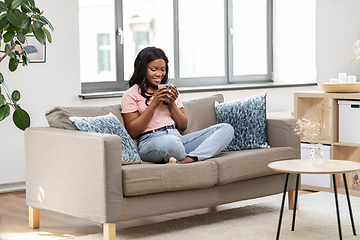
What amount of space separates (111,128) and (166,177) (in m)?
0.47

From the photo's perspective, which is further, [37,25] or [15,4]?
[37,25]

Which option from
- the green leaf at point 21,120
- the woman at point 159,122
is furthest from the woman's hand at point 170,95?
the green leaf at point 21,120

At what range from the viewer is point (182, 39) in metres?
5.83

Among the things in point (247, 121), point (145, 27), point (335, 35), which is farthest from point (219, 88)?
point (247, 121)

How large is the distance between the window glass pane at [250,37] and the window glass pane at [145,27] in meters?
0.89

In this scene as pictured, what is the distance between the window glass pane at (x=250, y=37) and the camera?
6.22 meters

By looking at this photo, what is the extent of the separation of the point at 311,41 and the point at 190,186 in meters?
3.68

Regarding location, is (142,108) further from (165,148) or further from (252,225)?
(252,225)

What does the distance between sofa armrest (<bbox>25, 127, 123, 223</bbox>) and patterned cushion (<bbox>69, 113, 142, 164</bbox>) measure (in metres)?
0.09

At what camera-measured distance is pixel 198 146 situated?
3.50 m

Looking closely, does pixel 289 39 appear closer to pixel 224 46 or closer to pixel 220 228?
pixel 224 46

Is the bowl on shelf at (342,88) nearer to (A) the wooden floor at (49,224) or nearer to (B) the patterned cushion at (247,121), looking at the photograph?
(B) the patterned cushion at (247,121)

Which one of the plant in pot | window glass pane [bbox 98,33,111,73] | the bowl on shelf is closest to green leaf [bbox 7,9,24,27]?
the plant in pot

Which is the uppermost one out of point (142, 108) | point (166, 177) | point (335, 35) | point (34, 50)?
point (335, 35)
